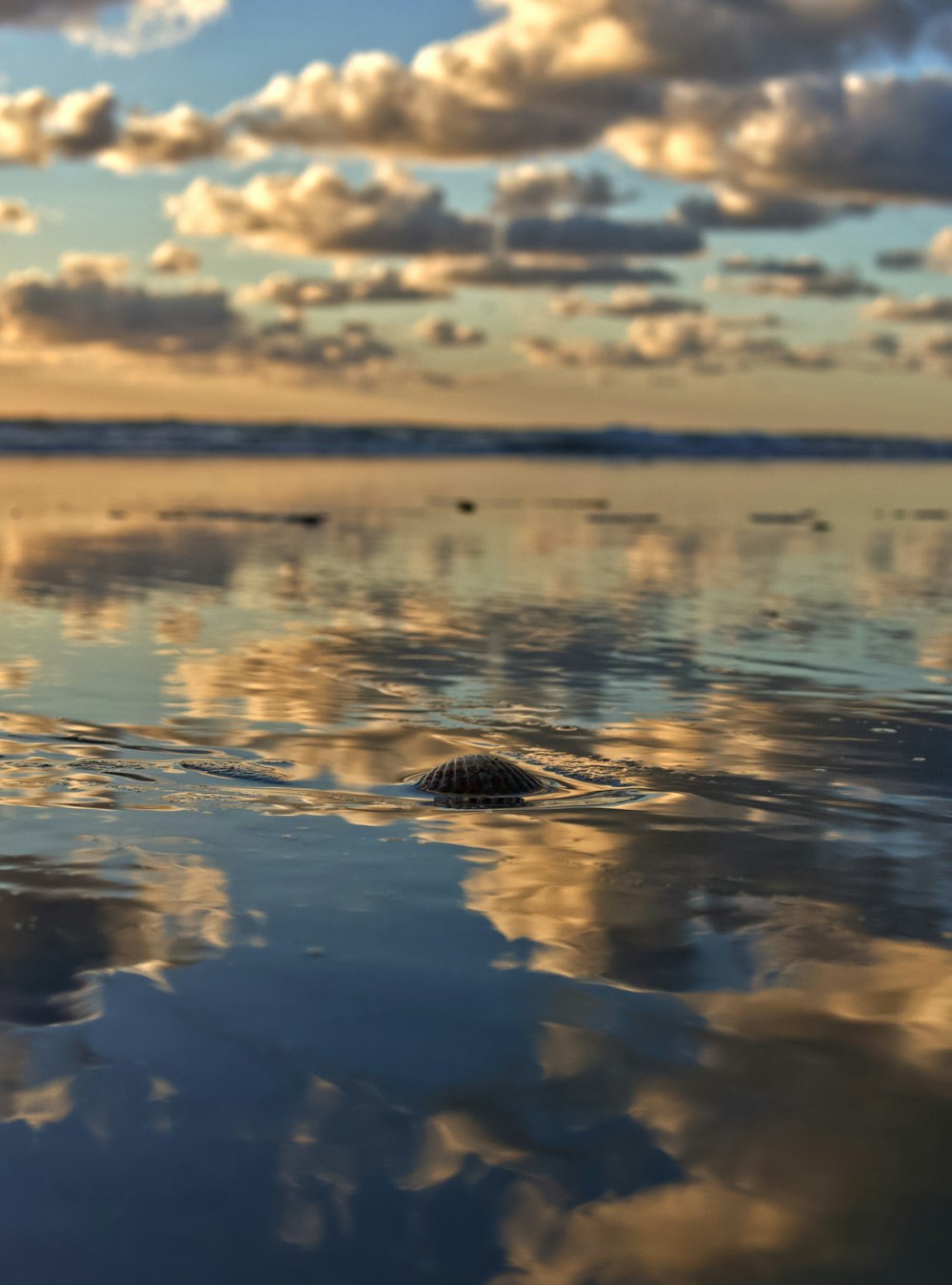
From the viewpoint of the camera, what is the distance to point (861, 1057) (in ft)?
13.4

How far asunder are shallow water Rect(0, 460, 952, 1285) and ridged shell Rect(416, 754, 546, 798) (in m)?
0.20

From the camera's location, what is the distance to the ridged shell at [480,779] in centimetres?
697

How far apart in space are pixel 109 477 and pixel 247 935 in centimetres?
4306

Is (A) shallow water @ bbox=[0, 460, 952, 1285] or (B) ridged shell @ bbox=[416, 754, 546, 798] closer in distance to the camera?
(A) shallow water @ bbox=[0, 460, 952, 1285]

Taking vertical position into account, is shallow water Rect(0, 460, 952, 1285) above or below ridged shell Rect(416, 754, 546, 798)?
below

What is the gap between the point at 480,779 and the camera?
22.9ft

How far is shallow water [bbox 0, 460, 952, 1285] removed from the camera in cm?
324

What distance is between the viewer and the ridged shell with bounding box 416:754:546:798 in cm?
697

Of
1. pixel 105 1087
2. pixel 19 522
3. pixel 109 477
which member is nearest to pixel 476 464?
pixel 109 477

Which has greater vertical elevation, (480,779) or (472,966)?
(480,779)

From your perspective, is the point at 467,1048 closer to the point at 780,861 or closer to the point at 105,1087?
the point at 105,1087

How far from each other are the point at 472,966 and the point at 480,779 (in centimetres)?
230

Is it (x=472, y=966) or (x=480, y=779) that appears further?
(x=480, y=779)

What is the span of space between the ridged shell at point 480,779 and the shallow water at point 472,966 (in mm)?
200
